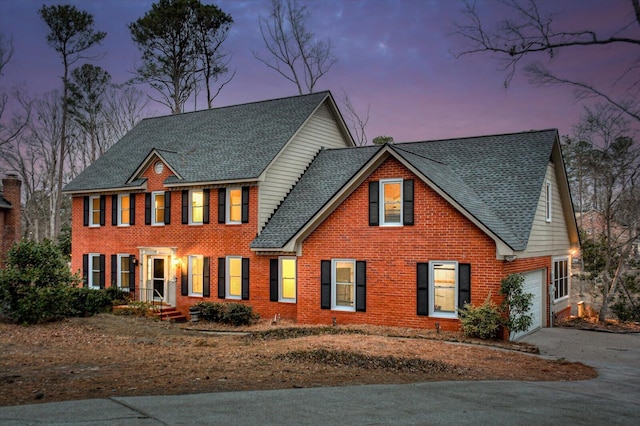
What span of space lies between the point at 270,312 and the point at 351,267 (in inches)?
180

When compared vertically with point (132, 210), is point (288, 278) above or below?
below

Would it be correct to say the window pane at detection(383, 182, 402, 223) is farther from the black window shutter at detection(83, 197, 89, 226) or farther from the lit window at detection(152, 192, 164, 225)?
the black window shutter at detection(83, 197, 89, 226)

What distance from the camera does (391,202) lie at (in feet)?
63.4

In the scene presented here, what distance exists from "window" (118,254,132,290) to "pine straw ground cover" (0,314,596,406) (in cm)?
877

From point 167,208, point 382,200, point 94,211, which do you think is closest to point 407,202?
point 382,200

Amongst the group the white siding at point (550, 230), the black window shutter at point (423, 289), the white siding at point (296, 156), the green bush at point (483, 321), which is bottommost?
the green bush at point (483, 321)

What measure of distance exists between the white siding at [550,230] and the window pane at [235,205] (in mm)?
11713

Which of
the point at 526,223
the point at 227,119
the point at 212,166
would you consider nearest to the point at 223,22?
the point at 227,119

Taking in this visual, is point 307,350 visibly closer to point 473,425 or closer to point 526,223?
point 473,425

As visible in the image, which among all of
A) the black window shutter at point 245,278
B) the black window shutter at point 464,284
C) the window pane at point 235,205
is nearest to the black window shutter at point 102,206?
the window pane at point 235,205

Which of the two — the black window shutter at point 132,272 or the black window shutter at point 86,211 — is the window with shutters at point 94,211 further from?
the black window shutter at point 132,272

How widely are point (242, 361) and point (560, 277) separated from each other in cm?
1668

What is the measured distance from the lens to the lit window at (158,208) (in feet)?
87.4

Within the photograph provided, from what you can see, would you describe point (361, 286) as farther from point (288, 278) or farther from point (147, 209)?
point (147, 209)
